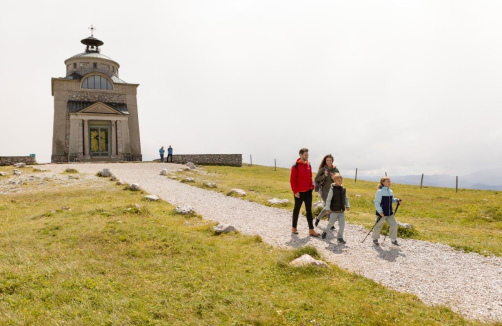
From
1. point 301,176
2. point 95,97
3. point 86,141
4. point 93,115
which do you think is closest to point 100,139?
point 86,141

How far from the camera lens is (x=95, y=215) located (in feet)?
36.8

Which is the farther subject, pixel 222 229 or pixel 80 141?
pixel 80 141

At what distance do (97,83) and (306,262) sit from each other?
139 ft

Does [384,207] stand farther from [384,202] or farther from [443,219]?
[443,219]

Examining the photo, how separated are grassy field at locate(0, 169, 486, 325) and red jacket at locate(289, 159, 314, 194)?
6.71 feet

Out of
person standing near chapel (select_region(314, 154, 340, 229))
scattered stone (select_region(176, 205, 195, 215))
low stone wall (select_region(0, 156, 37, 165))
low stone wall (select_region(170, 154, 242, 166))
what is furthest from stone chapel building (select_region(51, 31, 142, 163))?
person standing near chapel (select_region(314, 154, 340, 229))

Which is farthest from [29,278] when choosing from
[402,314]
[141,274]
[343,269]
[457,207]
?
[457,207]

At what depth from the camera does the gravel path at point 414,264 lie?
5.73 metres

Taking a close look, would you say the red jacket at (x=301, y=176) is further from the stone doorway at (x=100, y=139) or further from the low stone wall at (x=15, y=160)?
the stone doorway at (x=100, y=139)

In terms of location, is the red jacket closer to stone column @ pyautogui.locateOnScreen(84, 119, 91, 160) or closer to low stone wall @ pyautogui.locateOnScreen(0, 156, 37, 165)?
low stone wall @ pyautogui.locateOnScreen(0, 156, 37, 165)

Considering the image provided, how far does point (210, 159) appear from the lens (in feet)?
135

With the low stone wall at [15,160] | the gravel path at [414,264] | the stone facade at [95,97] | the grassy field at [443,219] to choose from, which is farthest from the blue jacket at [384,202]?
the stone facade at [95,97]

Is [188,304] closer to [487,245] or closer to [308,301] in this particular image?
[308,301]

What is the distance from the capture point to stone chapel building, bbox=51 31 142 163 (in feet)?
126
